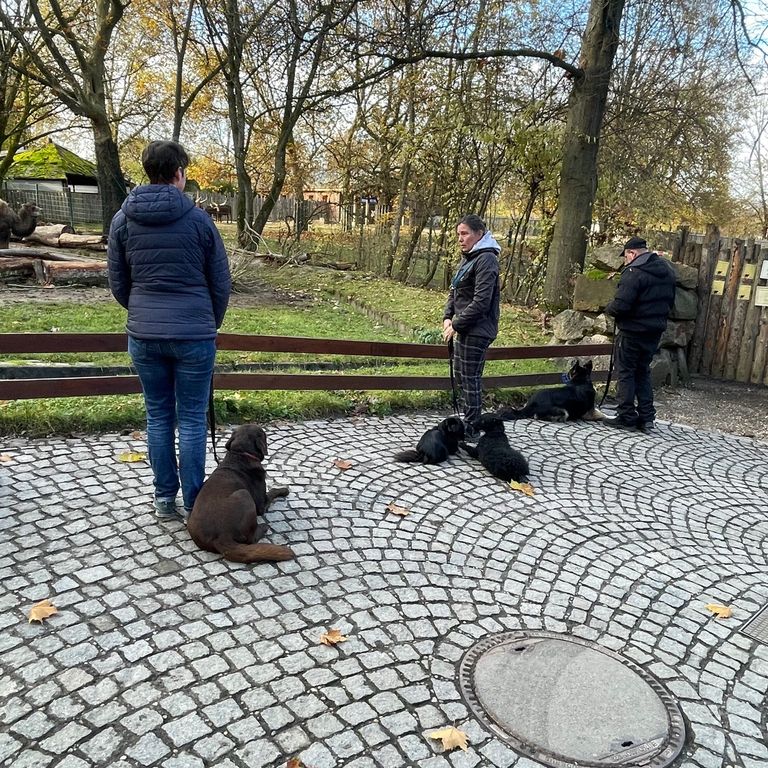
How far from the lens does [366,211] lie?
2166cm

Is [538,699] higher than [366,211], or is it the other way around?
[366,211]

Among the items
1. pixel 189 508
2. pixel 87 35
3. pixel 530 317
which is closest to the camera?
pixel 189 508

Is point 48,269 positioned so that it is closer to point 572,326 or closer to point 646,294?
point 572,326

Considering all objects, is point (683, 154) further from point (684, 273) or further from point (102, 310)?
point (102, 310)

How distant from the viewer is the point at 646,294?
7102 millimetres

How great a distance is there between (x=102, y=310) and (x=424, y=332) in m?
5.82

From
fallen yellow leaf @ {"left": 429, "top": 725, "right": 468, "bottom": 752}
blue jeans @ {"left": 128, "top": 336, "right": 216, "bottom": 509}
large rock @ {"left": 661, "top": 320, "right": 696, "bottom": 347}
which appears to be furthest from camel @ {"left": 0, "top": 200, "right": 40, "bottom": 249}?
fallen yellow leaf @ {"left": 429, "top": 725, "right": 468, "bottom": 752}

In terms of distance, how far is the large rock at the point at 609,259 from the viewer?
9.63 meters

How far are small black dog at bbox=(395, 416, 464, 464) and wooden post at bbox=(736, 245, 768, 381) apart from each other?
5985 millimetres

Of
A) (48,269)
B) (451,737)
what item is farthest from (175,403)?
(48,269)

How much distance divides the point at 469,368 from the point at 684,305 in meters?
5.13

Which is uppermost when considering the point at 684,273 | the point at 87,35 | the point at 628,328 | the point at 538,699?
the point at 87,35

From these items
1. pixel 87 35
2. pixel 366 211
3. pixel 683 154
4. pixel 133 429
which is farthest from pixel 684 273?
pixel 87 35

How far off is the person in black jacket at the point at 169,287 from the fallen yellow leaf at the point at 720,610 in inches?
135
